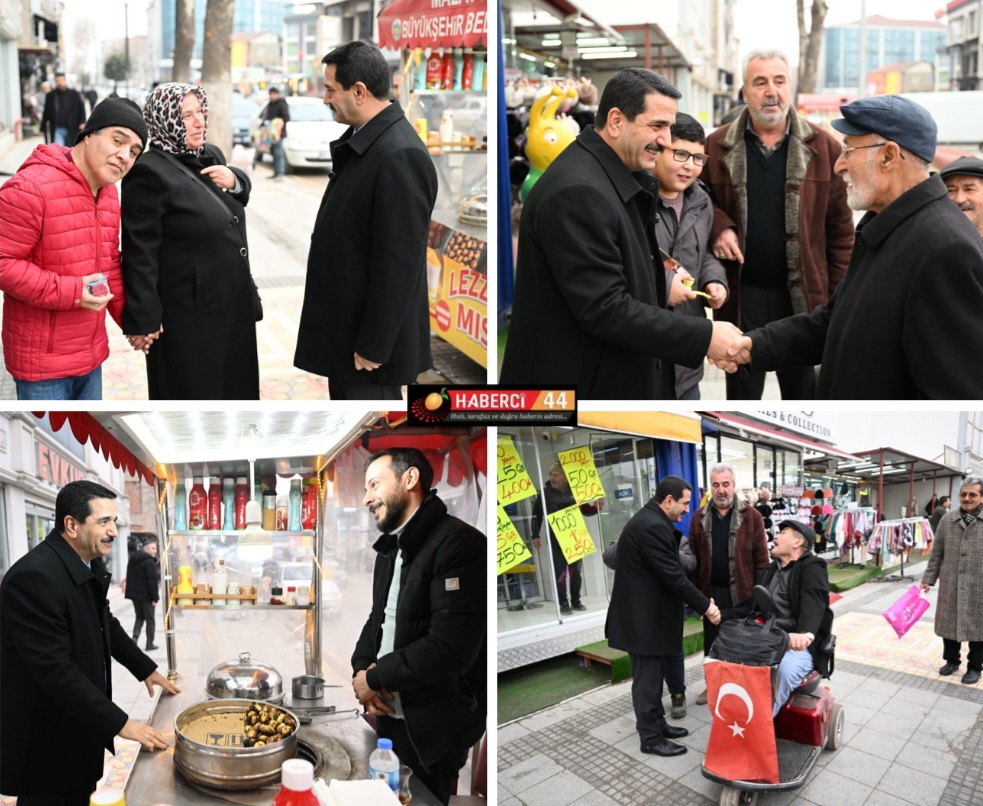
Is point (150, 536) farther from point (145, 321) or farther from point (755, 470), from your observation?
point (755, 470)

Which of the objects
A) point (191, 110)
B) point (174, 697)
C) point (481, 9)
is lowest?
point (174, 697)

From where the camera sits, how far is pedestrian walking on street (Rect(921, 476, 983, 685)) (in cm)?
254

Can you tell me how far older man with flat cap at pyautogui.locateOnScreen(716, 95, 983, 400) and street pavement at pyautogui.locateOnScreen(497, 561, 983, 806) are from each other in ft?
1.79

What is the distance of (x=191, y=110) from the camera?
272cm

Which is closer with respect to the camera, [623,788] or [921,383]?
[921,383]

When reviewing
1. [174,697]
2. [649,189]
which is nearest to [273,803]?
[174,697]

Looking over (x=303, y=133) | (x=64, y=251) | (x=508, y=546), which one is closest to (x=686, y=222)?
(x=508, y=546)

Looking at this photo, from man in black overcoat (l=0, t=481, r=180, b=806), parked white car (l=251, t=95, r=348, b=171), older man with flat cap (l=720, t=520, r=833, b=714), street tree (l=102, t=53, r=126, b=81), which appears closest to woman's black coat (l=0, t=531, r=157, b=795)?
man in black overcoat (l=0, t=481, r=180, b=806)

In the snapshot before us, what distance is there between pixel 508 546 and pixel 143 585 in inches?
36.4

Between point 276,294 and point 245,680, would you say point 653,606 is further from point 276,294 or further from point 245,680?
point 276,294

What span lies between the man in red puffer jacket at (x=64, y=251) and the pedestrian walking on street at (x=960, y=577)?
228cm

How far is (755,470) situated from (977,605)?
0.67m

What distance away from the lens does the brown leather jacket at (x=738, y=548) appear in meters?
2.57

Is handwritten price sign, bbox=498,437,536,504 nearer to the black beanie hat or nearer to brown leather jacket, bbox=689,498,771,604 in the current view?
brown leather jacket, bbox=689,498,771,604
